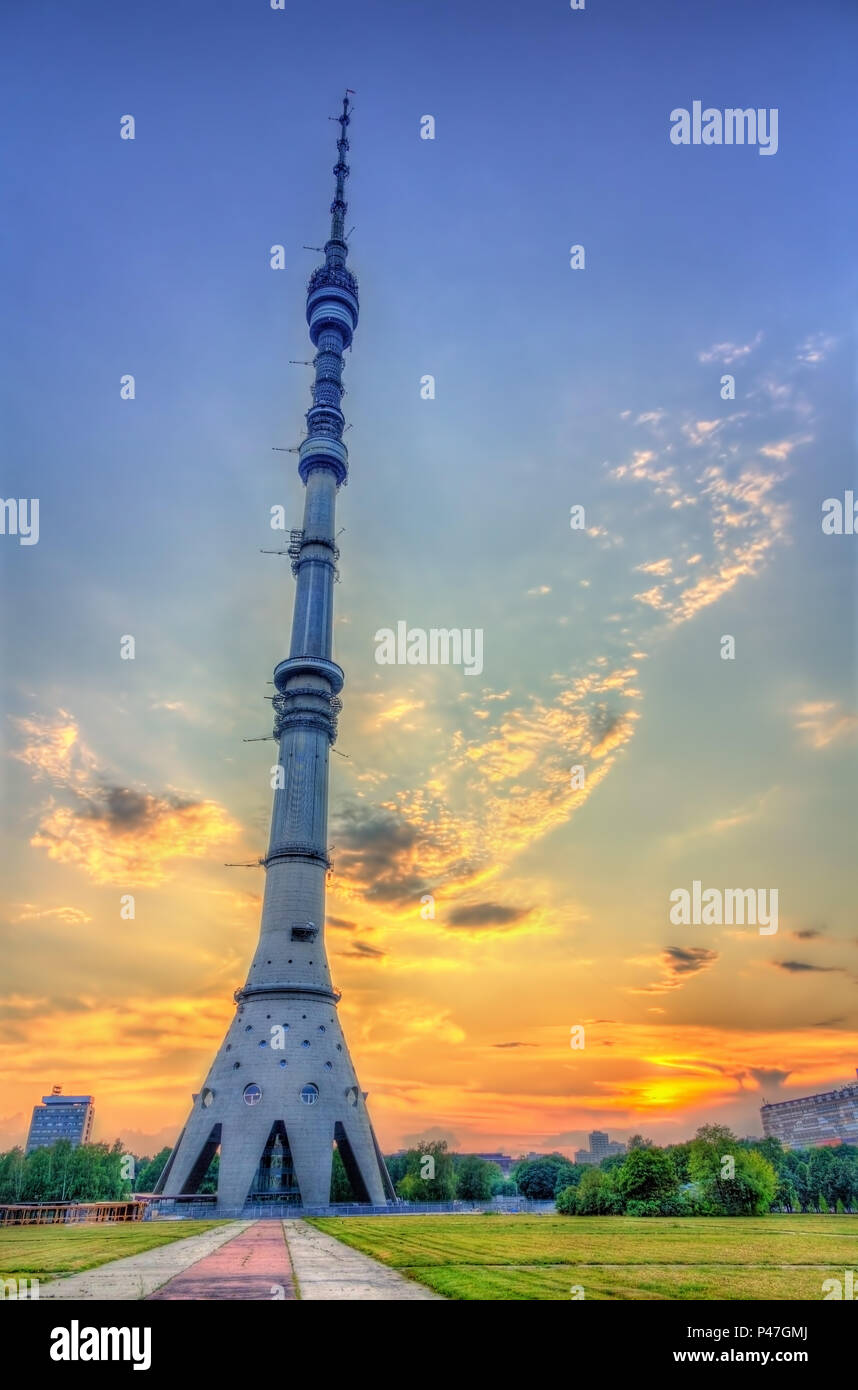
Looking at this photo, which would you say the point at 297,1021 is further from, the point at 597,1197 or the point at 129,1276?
the point at 129,1276

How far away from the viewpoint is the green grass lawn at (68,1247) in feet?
81.9

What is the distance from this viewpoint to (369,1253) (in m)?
29.9

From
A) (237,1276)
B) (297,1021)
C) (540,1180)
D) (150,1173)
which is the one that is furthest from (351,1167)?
(150,1173)

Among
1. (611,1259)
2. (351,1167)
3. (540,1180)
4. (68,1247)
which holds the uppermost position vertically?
(611,1259)

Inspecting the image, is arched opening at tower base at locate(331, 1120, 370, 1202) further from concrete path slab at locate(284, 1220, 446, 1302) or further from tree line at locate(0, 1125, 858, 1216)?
concrete path slab at locate(284, 1220, 446, 1302)

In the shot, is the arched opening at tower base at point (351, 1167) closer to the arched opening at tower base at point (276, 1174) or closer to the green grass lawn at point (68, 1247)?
the arched opening at tower base at point (276, 1174)

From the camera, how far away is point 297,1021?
75125 mm

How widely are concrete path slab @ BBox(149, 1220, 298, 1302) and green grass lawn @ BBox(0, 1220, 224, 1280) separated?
3.62 metres

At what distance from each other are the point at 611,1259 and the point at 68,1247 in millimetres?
21384

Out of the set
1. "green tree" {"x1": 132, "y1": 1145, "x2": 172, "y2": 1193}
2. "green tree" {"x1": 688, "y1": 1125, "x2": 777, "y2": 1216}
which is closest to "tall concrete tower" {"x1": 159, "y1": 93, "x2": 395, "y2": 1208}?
"green tree" {"x1": 688, "y1": 1125, "x2": 777, "y2": 1216}

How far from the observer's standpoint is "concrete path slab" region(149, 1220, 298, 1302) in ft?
66.7
